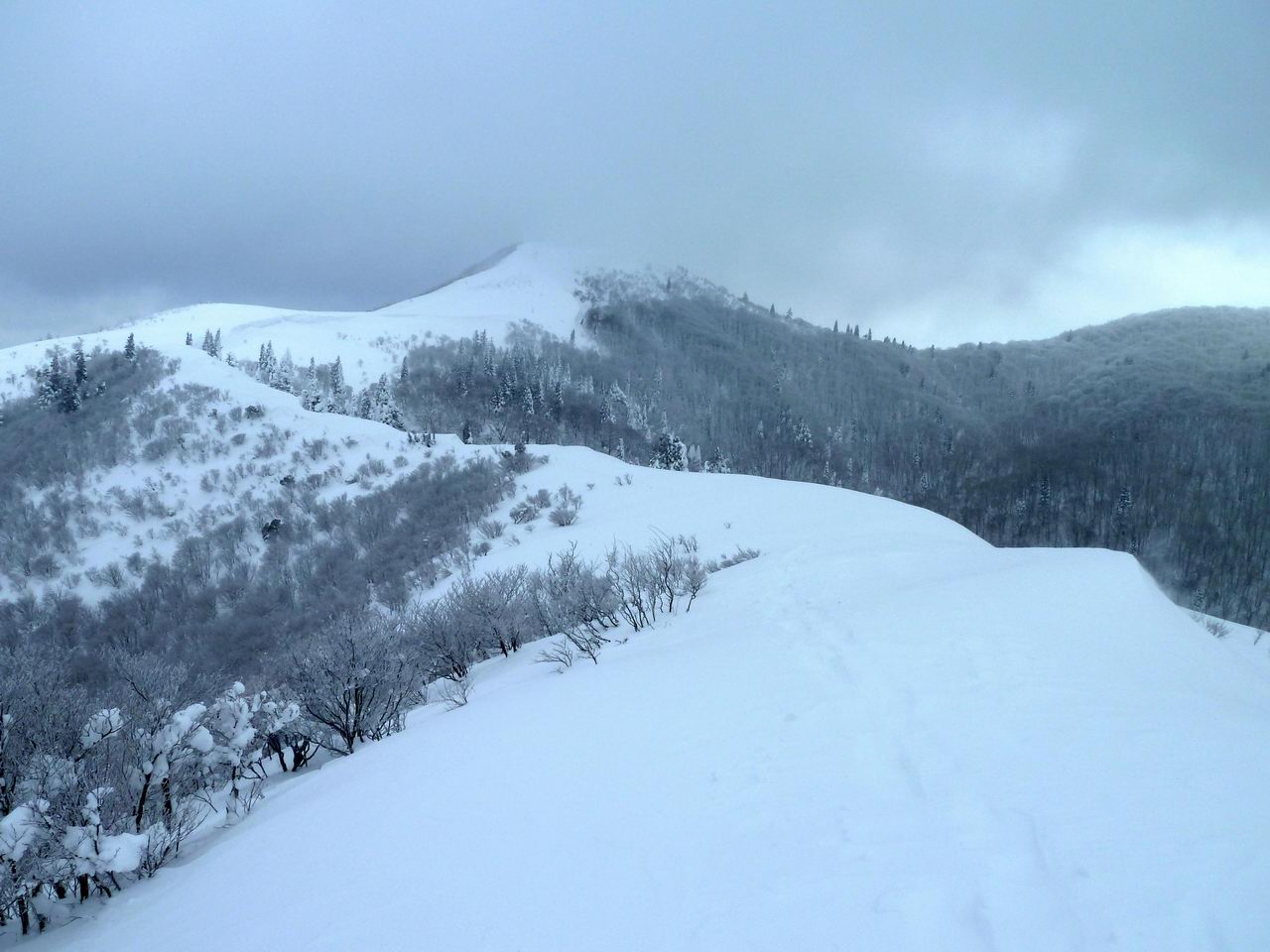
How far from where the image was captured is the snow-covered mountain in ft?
7.80

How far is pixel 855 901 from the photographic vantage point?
239 centimetres

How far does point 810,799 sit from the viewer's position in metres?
3.23

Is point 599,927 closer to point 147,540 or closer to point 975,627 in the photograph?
point 975,627

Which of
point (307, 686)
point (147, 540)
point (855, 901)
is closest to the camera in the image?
point (855, 901)

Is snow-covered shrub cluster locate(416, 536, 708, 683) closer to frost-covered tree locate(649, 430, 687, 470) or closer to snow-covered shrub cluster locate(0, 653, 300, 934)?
snow-covered shrub cluster locate(0, 653, 300, 934)

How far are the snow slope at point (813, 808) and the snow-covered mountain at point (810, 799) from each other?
2cm

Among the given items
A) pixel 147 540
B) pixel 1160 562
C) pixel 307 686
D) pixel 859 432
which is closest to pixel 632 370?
pixel 859 432

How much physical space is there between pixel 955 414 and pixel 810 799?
14645 cm

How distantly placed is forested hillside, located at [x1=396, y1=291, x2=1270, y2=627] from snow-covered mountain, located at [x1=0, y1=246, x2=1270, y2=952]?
45.8 m

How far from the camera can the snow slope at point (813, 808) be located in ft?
7.73

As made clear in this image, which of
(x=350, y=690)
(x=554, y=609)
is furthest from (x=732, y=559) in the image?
(x=350, y=690)

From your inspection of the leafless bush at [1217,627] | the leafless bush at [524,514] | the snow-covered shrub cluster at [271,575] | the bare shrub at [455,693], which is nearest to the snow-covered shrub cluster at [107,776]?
the bare shrub at [455,693]

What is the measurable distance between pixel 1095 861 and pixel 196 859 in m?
6.73

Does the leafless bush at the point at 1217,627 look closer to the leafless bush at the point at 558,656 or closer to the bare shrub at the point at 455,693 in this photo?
the leafless bush at the point at 558,656
